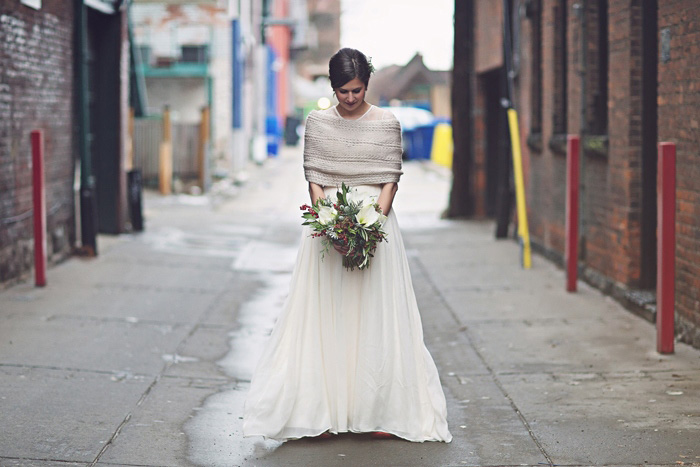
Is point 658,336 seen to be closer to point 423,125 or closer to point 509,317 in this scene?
point 509,317

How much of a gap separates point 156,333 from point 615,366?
133 inches

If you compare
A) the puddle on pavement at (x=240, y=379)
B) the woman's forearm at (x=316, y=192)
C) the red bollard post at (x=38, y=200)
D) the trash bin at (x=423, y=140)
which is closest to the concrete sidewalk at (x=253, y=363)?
the puddle on pavement at (x=240, y=379)

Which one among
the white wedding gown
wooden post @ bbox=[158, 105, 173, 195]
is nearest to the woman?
the white wedding gown

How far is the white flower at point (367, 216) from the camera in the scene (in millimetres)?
5121

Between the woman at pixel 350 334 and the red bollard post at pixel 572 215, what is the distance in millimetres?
4632

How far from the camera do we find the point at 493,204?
16828 mm

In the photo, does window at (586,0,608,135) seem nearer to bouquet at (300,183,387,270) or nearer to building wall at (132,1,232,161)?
bouquet at (300,183,387,270)

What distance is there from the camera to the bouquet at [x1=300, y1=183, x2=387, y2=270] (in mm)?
5094

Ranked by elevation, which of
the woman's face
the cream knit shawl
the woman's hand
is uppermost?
the woman's face

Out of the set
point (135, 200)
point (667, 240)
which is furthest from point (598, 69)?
point (135, 200)

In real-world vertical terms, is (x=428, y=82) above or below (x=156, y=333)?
above

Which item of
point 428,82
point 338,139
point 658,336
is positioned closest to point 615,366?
point 658,336

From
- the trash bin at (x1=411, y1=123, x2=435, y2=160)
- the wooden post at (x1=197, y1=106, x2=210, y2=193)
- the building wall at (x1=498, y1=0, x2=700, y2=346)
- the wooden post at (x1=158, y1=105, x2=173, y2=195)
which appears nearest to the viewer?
the building wall at (x1=498, y1=0, x2=700, y2=346)

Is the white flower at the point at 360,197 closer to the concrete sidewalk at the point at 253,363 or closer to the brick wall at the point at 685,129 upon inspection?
the concrete sidewalk at the point at 253,363
